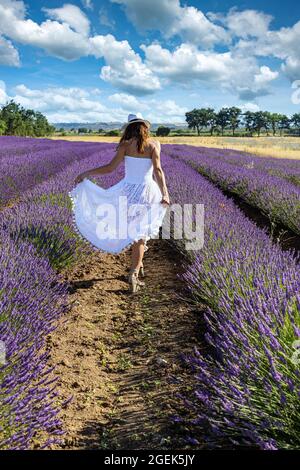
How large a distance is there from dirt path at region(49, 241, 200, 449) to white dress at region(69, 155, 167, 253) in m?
0.42

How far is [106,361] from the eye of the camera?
2494 mm

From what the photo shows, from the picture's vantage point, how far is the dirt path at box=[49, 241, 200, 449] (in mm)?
1898

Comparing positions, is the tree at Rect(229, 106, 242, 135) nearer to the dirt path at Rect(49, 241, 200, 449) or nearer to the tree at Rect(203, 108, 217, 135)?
the tree at Rect(203, 108, 217, 135)

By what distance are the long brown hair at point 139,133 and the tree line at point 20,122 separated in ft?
128

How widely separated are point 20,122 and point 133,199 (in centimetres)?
4418

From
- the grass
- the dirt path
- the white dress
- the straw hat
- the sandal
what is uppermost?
the grass

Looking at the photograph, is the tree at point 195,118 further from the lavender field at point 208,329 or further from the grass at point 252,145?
the lavender field at point 208,329

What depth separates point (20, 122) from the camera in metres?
44.3

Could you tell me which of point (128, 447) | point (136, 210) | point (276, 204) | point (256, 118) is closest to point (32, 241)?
point (136, 210)

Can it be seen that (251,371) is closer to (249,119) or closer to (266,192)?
(266,192)

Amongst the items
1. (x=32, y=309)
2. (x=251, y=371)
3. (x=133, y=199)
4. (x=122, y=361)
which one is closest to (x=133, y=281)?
(x=133, y=199)

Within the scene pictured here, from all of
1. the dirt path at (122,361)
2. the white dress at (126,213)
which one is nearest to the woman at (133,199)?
the white dress at (126,213)

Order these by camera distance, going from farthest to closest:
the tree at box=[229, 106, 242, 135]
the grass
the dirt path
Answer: the tree at box=[229, 106, 242, 135]
the grass
the dirt path

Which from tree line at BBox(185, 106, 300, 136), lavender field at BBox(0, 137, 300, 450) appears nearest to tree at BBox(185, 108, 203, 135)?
tree line at BBox(185, 106, 300, 136)
